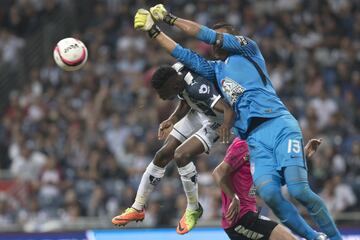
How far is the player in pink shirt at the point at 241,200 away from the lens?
38.5 ft

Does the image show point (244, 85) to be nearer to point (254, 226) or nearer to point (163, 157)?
point (163, 157)

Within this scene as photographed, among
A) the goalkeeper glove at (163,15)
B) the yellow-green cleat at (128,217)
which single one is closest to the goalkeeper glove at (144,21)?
the goalkeeper glove at (163,15)

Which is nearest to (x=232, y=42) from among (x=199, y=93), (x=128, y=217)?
(x=199, y=93)

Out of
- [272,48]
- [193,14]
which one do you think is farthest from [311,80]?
[193,14]

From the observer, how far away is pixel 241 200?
473 inches

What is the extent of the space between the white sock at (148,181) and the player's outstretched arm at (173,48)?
A: 136 centimetres

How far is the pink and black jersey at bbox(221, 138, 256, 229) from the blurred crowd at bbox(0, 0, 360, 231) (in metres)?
5.62

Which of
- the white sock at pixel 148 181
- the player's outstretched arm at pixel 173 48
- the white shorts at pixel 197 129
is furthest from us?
the white sock at pixel 148 181

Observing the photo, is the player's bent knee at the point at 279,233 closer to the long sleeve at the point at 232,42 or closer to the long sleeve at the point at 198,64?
the long sleeve at the point at 198,64

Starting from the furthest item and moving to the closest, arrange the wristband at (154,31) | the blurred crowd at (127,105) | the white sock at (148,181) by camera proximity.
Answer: the blurred crowd at (127,105), the white sock at (148,181), the wristband at (154,31)

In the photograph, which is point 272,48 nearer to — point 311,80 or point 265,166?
point 311,80

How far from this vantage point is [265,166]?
10.9 m

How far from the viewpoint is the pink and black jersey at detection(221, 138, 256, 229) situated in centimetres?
1193

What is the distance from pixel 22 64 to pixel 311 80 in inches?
293
